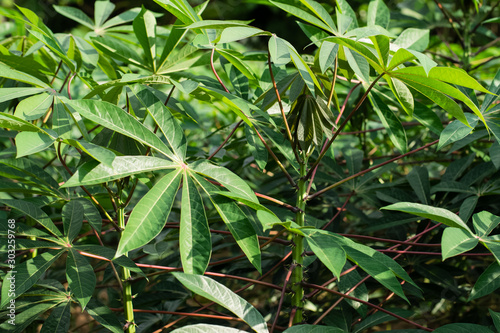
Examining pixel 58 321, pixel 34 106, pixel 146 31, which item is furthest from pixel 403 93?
pixel 58 321

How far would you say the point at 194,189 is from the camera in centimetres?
60

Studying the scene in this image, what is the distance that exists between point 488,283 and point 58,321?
735 mm

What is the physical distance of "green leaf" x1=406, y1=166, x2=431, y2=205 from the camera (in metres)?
0.95

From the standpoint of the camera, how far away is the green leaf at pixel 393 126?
80cm

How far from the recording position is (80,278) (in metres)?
0.63

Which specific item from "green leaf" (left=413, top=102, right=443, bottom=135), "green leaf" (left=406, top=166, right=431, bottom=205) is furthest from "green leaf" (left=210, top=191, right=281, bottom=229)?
"green leaf" (left=406, top=166, right=431, bottom=205)

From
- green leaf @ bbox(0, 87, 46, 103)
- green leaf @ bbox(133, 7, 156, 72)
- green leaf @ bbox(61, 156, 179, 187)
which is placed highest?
green leaf @ bbox(133, 7, 156, 72)

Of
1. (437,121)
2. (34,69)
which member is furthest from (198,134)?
(437,121)

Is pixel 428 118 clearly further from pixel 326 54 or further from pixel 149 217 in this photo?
pixel 149 217

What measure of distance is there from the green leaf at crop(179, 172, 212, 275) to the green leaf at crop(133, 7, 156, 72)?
382 mm

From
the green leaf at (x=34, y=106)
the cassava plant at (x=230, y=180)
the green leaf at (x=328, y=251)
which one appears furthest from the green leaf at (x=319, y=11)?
the green leaf at (x=34, y=106)

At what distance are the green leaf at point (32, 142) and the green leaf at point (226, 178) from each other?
0.21m

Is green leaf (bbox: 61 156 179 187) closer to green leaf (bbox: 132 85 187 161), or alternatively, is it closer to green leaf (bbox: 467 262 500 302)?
green leaf (bbox: 132 85 187 161)

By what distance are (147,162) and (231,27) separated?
0.23 m
